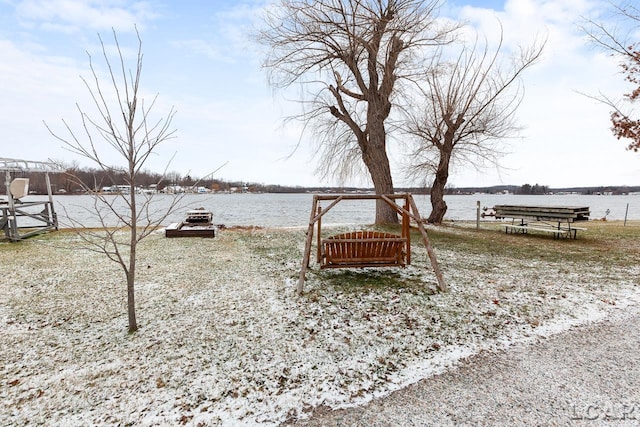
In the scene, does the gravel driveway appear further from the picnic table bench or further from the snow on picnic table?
the picnic table bench

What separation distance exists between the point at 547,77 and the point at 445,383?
13722 millimetres

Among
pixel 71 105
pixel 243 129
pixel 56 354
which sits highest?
pixel 243 129

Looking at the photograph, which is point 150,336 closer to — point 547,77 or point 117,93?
point 117,93

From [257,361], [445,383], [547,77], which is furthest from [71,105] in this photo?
[547,77]

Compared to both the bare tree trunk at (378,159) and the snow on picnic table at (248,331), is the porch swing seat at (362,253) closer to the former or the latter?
the snow on picnic table at (248,331)

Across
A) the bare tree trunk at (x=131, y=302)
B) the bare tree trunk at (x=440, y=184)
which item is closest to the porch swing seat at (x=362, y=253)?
the bare tree trunk at (x=131, y=302)

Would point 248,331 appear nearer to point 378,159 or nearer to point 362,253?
point 362,253

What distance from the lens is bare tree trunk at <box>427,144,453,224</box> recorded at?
13.9 meters

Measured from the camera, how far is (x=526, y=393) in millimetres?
2928

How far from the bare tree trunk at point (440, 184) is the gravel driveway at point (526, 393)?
11.0 meters

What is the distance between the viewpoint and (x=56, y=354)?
12.1ft

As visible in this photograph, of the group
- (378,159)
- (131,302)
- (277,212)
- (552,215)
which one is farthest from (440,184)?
(277,212)

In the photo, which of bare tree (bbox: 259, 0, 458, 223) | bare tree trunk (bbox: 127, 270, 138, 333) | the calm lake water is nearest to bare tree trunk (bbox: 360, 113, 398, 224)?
bare tree (bbox: 259, 0, 458, 223)

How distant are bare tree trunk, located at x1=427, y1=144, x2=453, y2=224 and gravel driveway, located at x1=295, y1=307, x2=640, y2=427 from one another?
36.1ft
